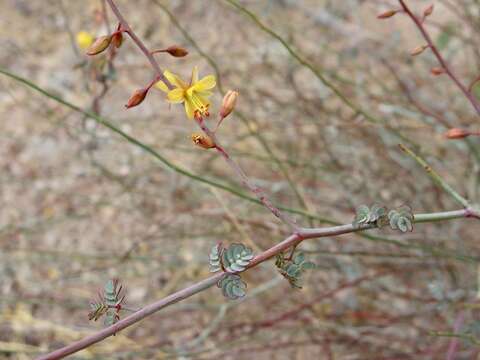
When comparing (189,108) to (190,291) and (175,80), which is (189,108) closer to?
(175,80)

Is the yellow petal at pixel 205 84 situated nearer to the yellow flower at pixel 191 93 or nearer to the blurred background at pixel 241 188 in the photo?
the yellow flower at pixel 191 93

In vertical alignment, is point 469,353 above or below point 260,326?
below

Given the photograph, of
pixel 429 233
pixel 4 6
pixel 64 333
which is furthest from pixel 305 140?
pixel 4 6

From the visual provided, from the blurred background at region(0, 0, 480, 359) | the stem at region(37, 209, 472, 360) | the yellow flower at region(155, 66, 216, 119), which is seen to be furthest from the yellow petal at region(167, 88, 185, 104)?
the blurred background at region(0, 0, 480, 359)

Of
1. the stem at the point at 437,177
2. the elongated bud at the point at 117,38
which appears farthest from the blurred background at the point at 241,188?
the stem at the point at 437,177

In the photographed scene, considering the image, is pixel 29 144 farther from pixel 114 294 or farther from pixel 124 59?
pixel 114 294

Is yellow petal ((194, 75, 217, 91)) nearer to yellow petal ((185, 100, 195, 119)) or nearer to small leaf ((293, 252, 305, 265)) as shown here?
yellow petal ((185, 100, 195, 119))
